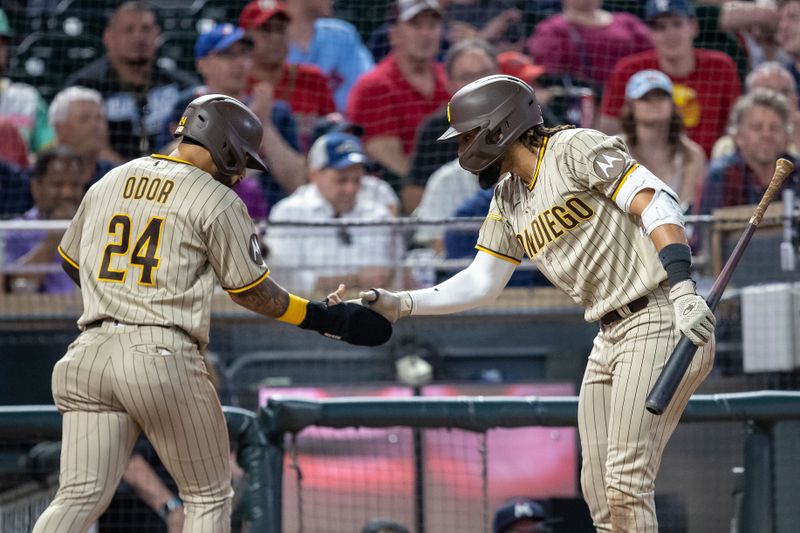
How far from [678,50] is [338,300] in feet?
15.9

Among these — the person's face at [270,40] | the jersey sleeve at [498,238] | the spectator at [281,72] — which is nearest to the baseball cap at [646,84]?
the spectator at [281,72]

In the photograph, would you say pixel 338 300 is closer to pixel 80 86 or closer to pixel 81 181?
pixel 81 181

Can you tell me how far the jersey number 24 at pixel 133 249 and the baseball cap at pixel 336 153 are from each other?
3289 mm

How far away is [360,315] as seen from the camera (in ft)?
13.9

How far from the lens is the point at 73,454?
12.6 feet

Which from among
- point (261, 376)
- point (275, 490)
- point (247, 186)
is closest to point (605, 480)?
point (275, 490)

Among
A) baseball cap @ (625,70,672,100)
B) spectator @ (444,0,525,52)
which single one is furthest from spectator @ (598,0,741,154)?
spectator @ (444,0,525,52)

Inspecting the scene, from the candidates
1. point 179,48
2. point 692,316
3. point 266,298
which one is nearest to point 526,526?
point 266,298

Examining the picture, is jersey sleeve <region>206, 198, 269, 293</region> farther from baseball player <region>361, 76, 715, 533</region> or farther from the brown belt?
the brown belt

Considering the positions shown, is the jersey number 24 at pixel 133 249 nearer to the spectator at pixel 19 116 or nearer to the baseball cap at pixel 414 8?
the spectator at pixel 19 116

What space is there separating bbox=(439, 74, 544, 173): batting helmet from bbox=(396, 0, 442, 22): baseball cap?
4496 millimetres

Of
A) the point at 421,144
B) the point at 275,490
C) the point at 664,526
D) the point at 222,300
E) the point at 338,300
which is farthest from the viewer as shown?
the point at 421,144

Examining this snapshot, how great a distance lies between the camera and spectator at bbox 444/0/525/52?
358 inches

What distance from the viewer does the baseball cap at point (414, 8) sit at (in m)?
8.32
